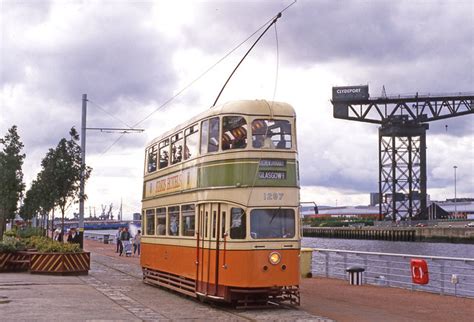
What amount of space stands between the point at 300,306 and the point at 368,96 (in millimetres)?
77307

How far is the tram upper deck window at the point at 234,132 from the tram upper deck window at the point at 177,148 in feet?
9.38

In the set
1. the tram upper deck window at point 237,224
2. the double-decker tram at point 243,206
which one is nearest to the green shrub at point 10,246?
the double-decker tram at point 243,206

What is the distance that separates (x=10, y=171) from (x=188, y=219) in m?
27.1

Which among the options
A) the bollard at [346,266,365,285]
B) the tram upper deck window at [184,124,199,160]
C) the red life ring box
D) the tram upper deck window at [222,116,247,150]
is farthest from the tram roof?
the bollard at [346,266,365,285]

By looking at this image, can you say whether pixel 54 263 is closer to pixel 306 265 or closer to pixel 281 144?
pixel 306 265

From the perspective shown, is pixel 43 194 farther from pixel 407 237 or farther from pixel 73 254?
pixel 407 237

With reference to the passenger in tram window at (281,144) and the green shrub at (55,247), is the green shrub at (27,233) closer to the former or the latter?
the green shrub at (55,247)

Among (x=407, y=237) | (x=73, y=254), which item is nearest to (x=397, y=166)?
(x=407, y=237)

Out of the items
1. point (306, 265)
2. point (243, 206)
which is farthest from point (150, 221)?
point (243, 206)

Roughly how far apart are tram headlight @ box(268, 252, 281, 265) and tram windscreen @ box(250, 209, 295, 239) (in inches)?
16.1

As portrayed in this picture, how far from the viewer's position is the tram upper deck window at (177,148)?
19.4 meters

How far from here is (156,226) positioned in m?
21.7

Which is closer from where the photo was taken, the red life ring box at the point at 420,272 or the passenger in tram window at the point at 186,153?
the passenger in tram window at the point at 186,153

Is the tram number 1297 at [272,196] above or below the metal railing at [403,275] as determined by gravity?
above
